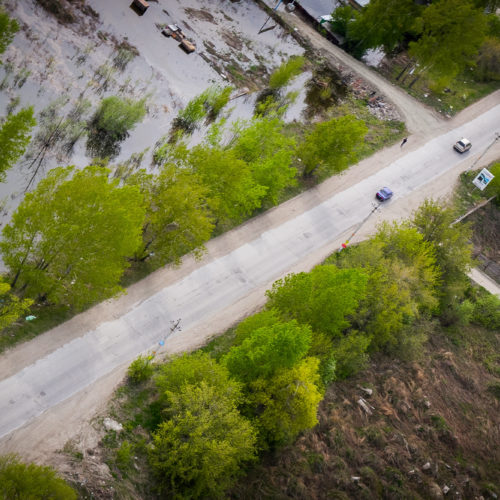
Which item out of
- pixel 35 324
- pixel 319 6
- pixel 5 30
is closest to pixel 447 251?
pixel 35 324

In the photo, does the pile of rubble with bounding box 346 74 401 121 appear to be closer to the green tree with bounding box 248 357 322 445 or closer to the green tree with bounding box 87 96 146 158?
the green tree with bounding box 87 96 146 158

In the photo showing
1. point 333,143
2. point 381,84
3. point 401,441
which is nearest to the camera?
point 401,441

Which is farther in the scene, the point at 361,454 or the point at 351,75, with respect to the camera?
the point at 351,75

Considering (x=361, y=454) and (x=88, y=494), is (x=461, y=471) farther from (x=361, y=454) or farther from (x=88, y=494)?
(x=88, y=494)

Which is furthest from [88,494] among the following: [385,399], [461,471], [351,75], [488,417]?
[351,75]

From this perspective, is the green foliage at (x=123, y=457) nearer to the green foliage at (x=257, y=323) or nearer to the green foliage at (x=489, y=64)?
the green foliage at (x=257, y=323)

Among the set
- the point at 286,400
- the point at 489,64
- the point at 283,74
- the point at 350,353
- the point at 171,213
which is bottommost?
the point at 286,400

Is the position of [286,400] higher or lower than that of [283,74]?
lower

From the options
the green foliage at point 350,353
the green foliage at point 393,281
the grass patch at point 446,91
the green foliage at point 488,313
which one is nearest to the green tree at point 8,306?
the green foliage at point 350,353

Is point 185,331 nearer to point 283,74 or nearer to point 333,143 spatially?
point 333,143
